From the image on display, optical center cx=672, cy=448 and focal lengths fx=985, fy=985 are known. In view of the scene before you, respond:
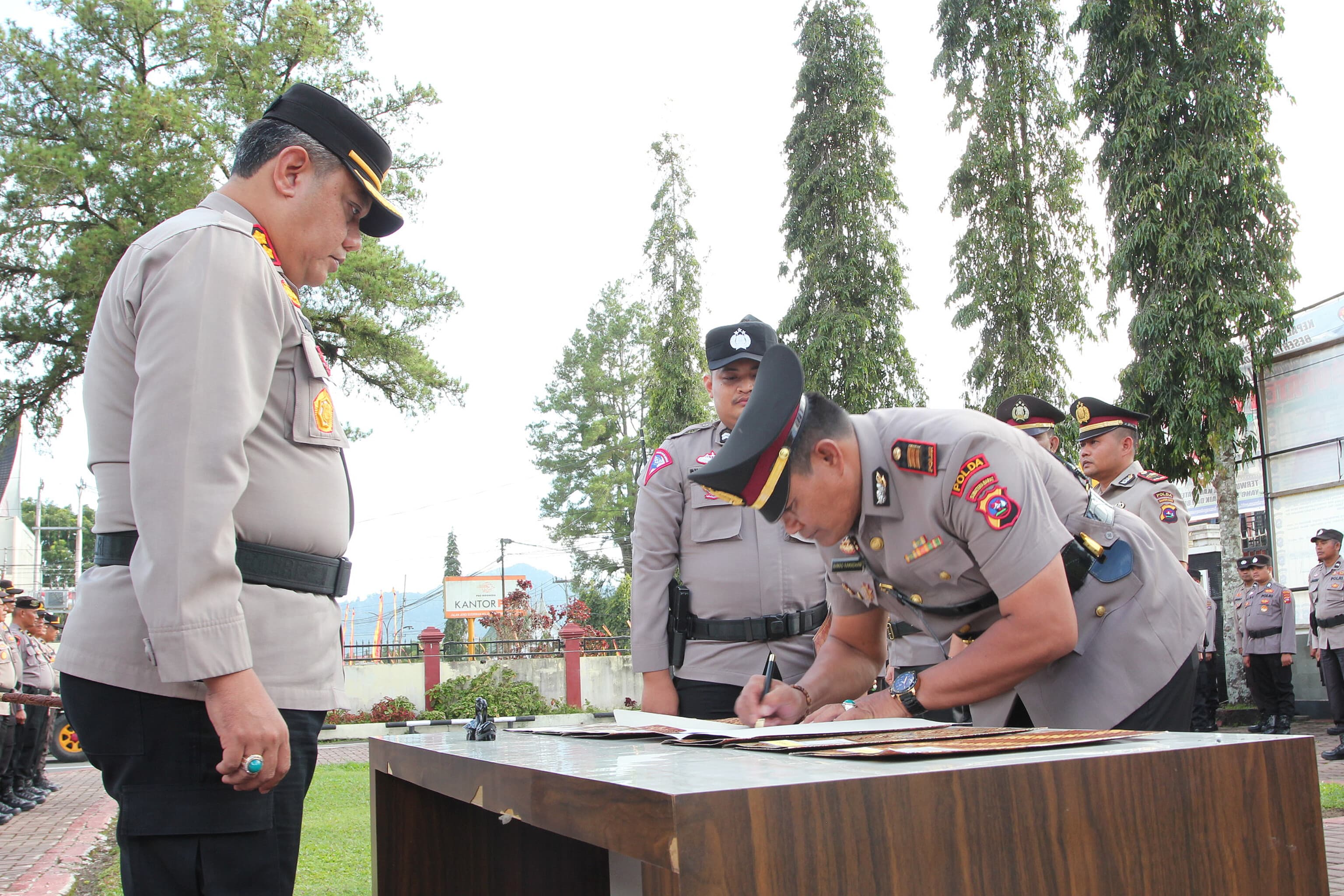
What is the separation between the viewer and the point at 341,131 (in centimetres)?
191

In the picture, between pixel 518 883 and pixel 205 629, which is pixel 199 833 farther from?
pixel 518 883

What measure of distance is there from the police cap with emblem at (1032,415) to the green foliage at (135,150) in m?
13.5

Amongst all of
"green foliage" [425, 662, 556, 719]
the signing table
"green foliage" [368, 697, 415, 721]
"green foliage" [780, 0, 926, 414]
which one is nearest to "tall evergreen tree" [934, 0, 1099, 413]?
"green foliage" [780, 0, 926, 414]

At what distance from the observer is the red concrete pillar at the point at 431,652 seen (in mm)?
18469

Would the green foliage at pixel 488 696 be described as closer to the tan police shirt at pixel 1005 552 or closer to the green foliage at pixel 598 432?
the tan police shirt at pixel 1005 552

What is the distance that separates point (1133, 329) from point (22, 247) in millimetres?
16855

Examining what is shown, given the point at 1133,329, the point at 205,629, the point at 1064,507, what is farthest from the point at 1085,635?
the point at 1133,329

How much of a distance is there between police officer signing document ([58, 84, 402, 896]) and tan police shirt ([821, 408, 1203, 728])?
1092 mm

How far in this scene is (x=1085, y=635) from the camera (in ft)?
7.11

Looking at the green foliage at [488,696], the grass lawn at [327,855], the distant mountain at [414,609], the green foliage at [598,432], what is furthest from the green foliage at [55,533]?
the grass lawn at [327,855]

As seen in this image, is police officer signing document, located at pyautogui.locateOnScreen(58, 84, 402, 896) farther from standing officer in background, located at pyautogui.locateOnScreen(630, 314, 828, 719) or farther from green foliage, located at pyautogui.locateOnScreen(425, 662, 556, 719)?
green foliage, located at pyautogui.locateOnScreen(425, 662, 556, 719)

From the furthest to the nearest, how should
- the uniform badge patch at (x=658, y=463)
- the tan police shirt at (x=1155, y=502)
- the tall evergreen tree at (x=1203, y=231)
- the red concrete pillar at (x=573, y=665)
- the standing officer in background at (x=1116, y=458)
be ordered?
the red concrete pillar at (x=573, y=665)
the tall evergreen tree at (x=1203, y=231)
the standing officer in background at (x=1116, y=458)
the tan police shirt at (x=1155, y=502)
the uniform badge patch at (x=658, y=463)

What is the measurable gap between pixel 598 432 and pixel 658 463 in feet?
124

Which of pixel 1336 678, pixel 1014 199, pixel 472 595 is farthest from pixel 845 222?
pixel 472 595
